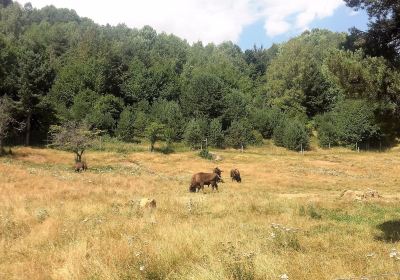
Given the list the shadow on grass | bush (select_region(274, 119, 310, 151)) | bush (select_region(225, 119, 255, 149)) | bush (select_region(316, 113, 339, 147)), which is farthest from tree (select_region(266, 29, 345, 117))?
the shadow on grass

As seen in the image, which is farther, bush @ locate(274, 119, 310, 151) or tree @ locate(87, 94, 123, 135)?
bush @ locate(274, 119, 310, 151)

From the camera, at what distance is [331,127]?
289 feet

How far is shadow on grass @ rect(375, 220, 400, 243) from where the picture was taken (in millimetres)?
10953

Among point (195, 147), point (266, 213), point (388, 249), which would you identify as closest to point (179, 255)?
point (388, 249)

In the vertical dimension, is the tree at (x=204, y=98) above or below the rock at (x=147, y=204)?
above

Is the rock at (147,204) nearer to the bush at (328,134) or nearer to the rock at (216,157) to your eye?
the rock at (216,157)

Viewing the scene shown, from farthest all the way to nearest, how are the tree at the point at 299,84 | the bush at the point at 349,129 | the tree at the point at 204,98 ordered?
the tree at the point at 299,84 < the tree at the point at 204,98 < the bush at the point at 349,129

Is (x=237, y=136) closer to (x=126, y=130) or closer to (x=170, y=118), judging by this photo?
(x=170, y=118)

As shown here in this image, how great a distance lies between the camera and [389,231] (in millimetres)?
12328

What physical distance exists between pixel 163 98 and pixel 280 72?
33.7 metres

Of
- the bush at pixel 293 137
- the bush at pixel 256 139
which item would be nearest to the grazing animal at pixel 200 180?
the bush at pixel 293 137

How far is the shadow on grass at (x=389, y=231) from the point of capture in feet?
35.9

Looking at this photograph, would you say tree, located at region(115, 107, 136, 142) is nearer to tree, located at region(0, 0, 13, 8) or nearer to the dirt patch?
the dirt patch

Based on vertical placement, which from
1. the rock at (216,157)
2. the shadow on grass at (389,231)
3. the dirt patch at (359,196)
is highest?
the shadow on grass at (389,231)
